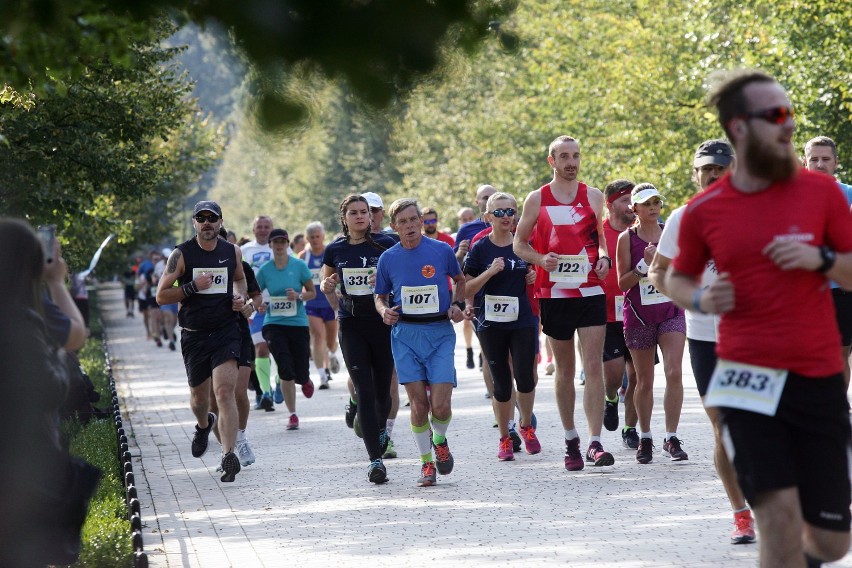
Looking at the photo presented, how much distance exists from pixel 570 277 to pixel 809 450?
17.8 ft

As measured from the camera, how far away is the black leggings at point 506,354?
11.0 metres

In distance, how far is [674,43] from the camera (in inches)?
1384

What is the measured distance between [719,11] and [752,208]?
28491 mm

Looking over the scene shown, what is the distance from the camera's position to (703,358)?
25.0 feet

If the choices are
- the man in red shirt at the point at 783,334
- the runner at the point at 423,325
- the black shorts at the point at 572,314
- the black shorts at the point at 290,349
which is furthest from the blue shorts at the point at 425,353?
the man in red shirt at the point at 783,334

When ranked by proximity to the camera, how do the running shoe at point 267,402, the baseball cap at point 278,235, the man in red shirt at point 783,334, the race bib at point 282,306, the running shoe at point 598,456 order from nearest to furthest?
the man in red shirt at point 783,334
the running shoe at point 598,456
the race bib at point 282,306
the baseball cap at point 278,235
the running shoe at point 267,402

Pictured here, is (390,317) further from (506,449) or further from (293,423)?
(293,423)

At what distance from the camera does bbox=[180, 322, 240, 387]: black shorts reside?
10.9m

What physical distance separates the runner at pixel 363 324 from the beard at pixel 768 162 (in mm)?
5805

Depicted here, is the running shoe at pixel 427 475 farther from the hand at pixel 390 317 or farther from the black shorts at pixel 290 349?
the black shorts at pixel 290 349

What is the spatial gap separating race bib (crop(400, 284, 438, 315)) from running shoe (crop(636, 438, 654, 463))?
1729mm

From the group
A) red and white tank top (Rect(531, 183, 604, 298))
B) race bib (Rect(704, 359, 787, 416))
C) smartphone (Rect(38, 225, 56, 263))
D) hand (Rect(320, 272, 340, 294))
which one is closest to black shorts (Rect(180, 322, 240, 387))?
hand (Rect(320, 272, 340, 294))

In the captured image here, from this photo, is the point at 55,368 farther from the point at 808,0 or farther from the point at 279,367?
the point at 808,0

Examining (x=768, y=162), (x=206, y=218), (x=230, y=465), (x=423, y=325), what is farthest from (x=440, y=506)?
(x=768, y=162)
